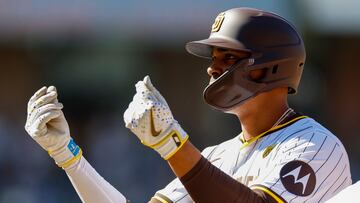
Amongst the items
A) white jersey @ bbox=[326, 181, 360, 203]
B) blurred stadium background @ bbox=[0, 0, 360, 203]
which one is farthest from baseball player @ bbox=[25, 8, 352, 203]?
blurred stadium background @ bbox=[0, 0, 360, 203]

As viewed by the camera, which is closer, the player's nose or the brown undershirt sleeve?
the brown undershirt sleeve

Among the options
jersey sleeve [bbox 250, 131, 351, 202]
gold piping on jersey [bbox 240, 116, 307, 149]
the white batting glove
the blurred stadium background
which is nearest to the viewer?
jersey sleeve [bbox 250, 131, 351, 202]

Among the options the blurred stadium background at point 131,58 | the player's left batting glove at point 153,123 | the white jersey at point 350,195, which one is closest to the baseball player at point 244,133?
the player's left batting glove at point 153,123

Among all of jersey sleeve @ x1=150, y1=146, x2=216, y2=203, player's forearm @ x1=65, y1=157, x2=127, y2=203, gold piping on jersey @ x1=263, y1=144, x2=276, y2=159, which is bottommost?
jersey sleeve @ x1=150, y1=146, x2=216, y2=203

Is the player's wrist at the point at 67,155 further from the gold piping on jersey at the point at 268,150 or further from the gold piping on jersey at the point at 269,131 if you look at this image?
the gold piping on jersey at the point at 268,150

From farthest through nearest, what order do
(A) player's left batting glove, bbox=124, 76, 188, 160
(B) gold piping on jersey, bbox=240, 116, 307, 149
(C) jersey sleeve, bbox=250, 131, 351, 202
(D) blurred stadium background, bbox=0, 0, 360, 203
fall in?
(D) blurred stadium background, bbox=0, 0, 360, 203 → (B) gold piping on jersey, bbox=240, 116, 307, 149 → (C) jersey sleeve, bbox=250, 131, 351, 202 → (A) player's left batting glove, bbox=124, 76, 188, 160

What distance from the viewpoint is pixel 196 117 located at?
45.1ft

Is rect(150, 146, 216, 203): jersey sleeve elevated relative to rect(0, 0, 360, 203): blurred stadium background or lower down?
elevated

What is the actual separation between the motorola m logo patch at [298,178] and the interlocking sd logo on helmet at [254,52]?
0.40 metres

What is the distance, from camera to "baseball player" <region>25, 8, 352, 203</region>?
330 centimetres

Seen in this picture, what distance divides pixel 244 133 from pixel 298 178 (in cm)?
51

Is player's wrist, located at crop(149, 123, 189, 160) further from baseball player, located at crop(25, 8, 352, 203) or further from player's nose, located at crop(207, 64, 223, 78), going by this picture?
player's nose, located at crop(207, 64, 223, 78)

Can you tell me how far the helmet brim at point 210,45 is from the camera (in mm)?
3738

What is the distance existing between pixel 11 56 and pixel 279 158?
35.0ft
